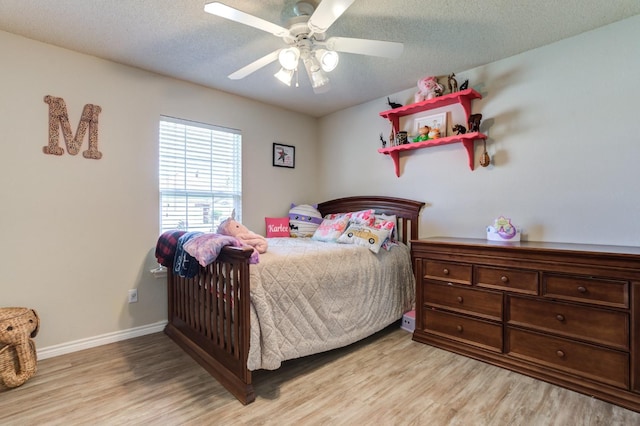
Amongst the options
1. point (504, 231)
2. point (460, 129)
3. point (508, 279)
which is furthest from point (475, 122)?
point (508, 279)

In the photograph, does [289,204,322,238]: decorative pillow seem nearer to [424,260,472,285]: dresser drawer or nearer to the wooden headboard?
the wooden headboard

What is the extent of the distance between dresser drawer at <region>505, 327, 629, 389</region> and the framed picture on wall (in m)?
2.78

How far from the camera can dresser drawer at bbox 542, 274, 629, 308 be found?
178cm

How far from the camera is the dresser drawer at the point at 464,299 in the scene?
2244 millimetres

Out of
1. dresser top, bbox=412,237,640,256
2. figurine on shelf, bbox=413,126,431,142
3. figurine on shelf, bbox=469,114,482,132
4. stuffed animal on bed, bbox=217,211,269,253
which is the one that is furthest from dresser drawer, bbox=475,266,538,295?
stuffed animal on bed, bbox=217,211,269,253

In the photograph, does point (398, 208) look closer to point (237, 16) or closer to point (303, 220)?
point (303, 220)

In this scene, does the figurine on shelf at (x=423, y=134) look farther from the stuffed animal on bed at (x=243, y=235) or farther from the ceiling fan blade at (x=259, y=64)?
the stuffed animal on bed at (x=243, y=235)

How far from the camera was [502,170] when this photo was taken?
264 cm

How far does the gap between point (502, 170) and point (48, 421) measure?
3403mm

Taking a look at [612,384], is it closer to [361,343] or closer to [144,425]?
[361,343]

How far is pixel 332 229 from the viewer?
312cm

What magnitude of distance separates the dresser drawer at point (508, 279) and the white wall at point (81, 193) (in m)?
2.71

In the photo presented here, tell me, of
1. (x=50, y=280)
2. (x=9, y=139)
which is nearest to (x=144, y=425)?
(x=50, y=280)

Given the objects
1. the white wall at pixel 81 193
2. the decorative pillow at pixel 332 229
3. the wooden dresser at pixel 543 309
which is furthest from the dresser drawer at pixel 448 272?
the white wall at pixel 81 193
